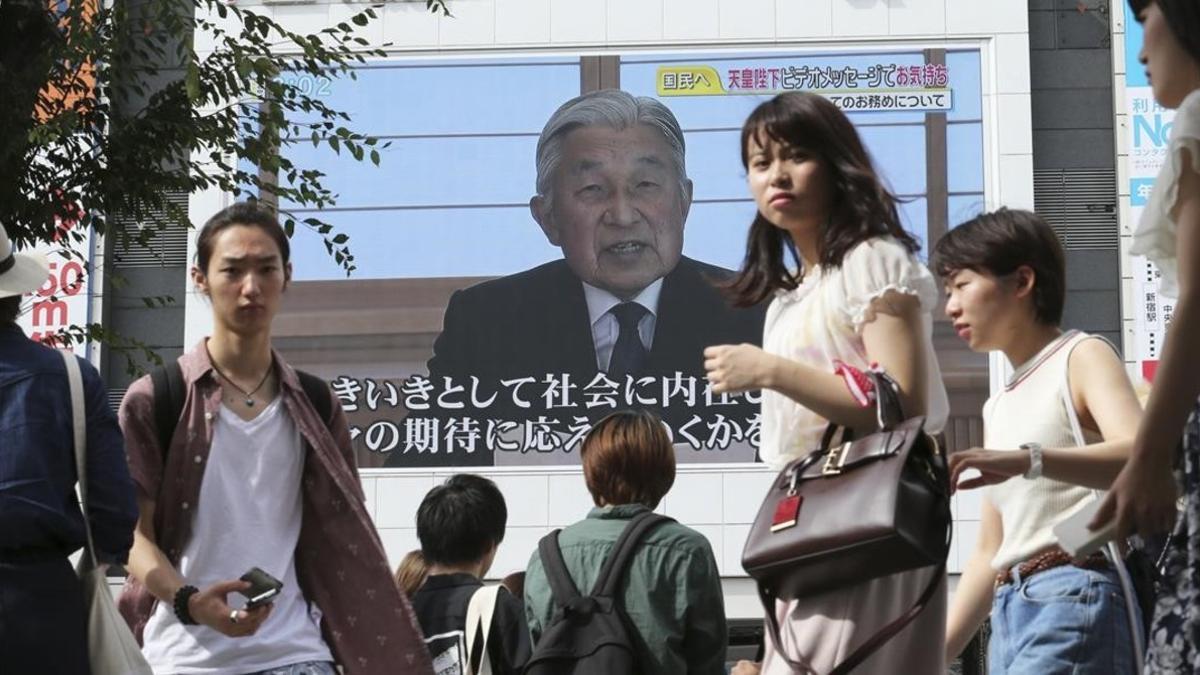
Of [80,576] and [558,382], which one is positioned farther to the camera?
[558,382]

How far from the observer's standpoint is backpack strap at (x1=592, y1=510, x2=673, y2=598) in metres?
5.14

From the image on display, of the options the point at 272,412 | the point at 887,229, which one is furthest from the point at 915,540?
the point at 272,412

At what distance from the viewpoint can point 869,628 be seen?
3.23 meters

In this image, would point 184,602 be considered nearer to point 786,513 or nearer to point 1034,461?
point 786,513

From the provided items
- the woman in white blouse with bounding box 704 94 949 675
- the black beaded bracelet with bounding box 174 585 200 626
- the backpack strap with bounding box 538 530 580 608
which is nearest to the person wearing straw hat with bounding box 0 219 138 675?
the black beaded bracelet with bounding box 174 585 200 626

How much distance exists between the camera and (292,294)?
1955 centimetres

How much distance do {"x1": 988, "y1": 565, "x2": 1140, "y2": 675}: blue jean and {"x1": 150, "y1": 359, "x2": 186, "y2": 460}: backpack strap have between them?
1.88 m

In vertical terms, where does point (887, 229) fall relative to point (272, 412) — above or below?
above

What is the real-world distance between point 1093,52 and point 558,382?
21.2 feet

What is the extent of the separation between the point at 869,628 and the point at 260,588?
1339 mm

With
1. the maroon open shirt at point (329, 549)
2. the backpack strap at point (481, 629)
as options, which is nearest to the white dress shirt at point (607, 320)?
the backpack strap at point (481, 629)

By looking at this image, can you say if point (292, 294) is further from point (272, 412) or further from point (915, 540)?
point (915, 540)

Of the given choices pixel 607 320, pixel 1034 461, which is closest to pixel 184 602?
pixel 1034 461

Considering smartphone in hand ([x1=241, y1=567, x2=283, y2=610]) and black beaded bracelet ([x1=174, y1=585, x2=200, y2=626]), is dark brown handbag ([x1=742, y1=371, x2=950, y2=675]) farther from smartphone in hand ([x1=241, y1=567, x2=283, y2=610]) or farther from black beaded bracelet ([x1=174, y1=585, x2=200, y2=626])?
black beaded bracelet ([x1=174, y1=585, x2=200, y2=626])
